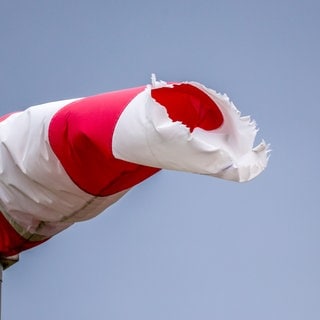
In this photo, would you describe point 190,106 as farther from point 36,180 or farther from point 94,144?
point 36,180

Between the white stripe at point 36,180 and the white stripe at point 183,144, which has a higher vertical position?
the white stripe at point 183,144

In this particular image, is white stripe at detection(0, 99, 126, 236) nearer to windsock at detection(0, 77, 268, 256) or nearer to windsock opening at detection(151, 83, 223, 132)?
windsock at detection(0, 77, 268, 256)

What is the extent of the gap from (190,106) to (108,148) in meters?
0.10

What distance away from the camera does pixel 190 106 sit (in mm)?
896

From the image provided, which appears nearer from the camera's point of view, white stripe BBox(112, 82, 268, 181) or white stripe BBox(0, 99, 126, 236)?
white stripe BBox(112, 82, 268, 181)

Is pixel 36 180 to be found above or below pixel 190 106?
below

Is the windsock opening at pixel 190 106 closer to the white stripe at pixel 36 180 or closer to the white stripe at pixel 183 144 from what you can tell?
the white stripe at pixel 183 144

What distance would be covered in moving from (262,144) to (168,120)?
4.8 inches

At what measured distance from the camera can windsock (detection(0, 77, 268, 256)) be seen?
33.2 inches

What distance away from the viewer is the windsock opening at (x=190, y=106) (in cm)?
88

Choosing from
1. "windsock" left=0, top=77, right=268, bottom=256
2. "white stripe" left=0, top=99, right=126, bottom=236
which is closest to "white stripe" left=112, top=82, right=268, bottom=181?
"windsock" left=0, top=77, right=268, bottom=256

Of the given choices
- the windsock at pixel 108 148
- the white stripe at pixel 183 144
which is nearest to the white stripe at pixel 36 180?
the windsock at pixel 108 148

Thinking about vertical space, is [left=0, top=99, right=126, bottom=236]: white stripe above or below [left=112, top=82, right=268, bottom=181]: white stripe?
below

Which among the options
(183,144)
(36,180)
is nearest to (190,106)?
(183,144)
